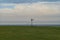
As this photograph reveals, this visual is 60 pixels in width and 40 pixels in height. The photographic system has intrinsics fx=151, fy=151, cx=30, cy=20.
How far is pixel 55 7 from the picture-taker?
3.28 meters

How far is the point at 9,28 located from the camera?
2.72 m

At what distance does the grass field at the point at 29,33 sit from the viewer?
2.29 m

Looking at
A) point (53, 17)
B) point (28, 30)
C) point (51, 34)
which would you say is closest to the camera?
point (51, 34)

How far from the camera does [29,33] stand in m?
2.47

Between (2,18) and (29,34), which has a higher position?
(2,18)

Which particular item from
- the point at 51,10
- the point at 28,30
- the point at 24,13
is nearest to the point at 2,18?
the point at 24,13

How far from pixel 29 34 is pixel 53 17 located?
96 centimetres

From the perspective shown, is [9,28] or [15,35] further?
[9,28]

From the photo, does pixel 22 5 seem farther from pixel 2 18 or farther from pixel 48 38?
pixel 48 38

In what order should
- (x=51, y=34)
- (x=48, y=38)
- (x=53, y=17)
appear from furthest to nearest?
(x=53, y=17)
(x=51, y=34)
(x=48, y=38)

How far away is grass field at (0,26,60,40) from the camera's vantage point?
2295mm

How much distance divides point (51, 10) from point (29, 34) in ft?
3.42

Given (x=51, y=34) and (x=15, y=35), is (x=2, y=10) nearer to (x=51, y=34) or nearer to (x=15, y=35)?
(x=15, y=35)

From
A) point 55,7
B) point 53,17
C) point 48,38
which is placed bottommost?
point 48,38
